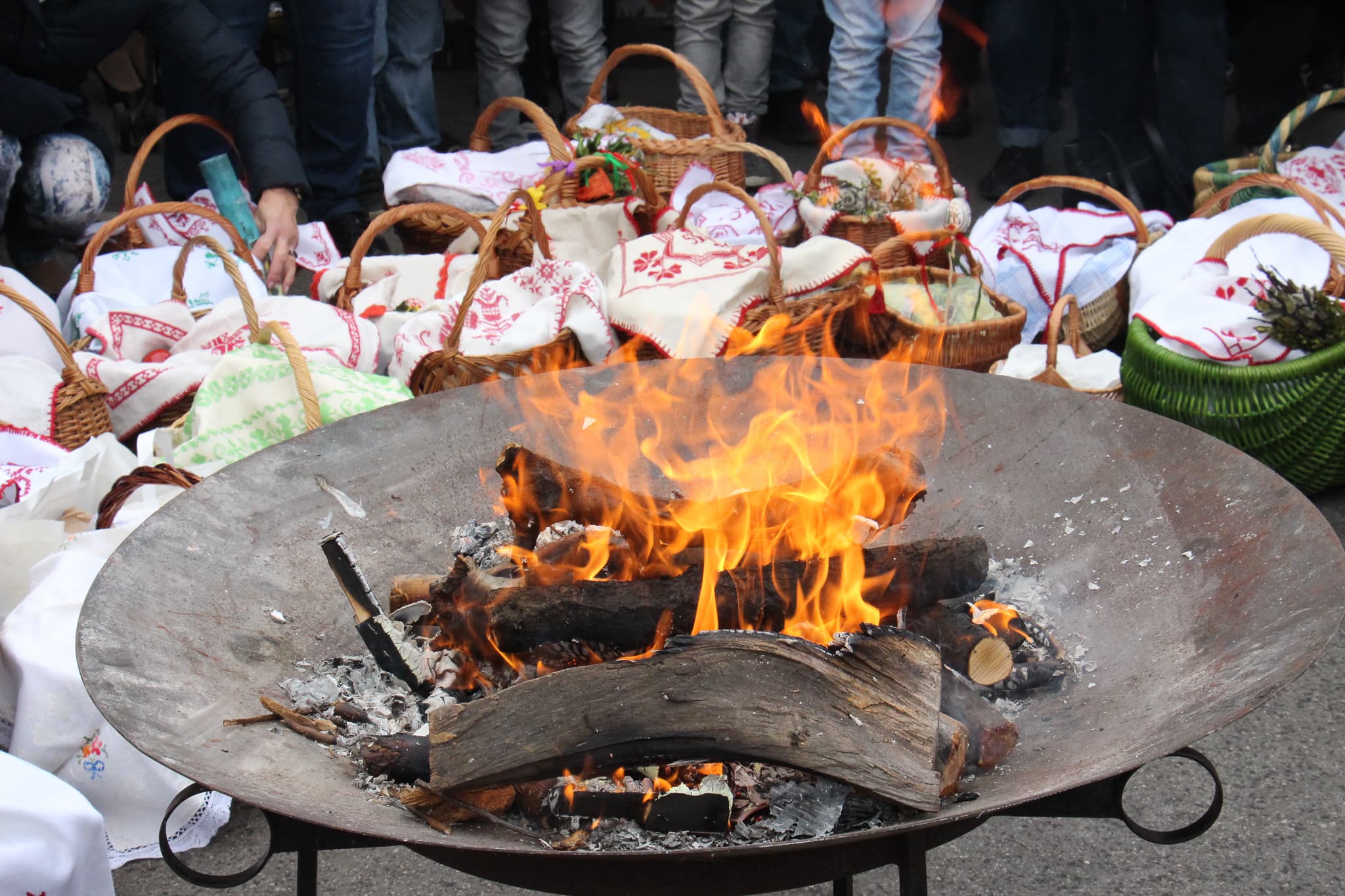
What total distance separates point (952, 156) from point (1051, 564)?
185 inches

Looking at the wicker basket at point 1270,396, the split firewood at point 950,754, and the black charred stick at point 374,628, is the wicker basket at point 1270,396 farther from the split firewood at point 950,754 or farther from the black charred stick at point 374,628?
the black charred stick at point 374,628

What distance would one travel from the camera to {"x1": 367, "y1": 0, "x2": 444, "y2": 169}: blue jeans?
5234 mm

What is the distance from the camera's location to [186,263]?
353cm

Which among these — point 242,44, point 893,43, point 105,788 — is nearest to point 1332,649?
point 105,788

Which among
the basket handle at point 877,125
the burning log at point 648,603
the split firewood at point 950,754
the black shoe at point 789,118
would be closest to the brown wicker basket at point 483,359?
the basket handle at point 877,125

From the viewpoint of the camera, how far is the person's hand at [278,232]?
371cm

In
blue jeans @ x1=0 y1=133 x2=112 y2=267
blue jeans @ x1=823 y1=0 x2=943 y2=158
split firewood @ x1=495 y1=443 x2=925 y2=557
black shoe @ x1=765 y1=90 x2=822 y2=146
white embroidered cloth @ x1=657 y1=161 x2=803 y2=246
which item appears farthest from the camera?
black shoe @ x1=765 y1=90 x2=822 y2=146

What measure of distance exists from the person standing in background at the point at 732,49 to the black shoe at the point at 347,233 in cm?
181

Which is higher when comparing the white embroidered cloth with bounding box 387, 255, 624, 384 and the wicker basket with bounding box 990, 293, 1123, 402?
the white embroidered cloth with bounding box 387, 255, 624, 384

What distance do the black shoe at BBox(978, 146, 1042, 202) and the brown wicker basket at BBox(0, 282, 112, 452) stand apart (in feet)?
13.3

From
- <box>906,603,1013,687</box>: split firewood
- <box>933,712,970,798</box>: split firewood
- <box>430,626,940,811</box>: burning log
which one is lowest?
<box>906,603,1013,687</box>: split firewood

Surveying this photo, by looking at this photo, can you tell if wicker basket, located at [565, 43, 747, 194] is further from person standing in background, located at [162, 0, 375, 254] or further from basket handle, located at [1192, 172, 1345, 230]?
basket handle, located at [1192, 172, 1345, 230]

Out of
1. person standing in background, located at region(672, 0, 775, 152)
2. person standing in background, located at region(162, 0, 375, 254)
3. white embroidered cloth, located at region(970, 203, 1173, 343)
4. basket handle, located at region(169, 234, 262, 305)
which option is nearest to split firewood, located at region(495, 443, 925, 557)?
basket handle, located at region(169, 234, 262, 305)

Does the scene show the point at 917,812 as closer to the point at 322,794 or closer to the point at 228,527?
the point at 322,794
